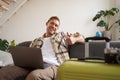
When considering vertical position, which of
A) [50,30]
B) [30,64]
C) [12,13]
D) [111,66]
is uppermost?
[12,13]

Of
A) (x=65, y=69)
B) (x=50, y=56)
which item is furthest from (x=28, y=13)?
(x=65, y=69)

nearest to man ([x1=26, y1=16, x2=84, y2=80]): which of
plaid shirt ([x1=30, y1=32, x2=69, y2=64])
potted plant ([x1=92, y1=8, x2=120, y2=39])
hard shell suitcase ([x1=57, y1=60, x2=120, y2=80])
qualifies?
plaid shirt ([x1=30, y1=32, x2=69, y2=64])

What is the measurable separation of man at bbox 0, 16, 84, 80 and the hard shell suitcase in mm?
798

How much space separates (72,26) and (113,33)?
27.1 inches

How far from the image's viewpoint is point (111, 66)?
3.41 feet

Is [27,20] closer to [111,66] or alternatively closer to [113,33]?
[113,33]

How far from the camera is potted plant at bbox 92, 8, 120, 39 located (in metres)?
3.26

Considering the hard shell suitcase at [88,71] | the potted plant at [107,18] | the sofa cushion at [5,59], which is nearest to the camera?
the hard shell suitcase at [88,71]

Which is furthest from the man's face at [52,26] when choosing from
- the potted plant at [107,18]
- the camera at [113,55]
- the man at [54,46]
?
the camera at [113,55]

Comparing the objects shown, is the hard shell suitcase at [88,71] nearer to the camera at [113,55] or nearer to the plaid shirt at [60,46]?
the camera at [113,55]

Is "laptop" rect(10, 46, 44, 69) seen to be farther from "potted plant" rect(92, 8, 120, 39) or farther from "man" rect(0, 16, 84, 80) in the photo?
"potted plant" rect(92, 8, 120, 39)

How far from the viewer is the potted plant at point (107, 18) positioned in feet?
10.7

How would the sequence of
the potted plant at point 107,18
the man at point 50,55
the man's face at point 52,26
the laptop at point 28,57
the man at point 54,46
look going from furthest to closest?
1. the potted plant at point 107,18
2. the man's face at point 52,26
3. the man at point 54,46
4. the man at point 50,55
5. the laptop at point 28,57

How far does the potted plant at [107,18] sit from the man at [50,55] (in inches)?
40.4
